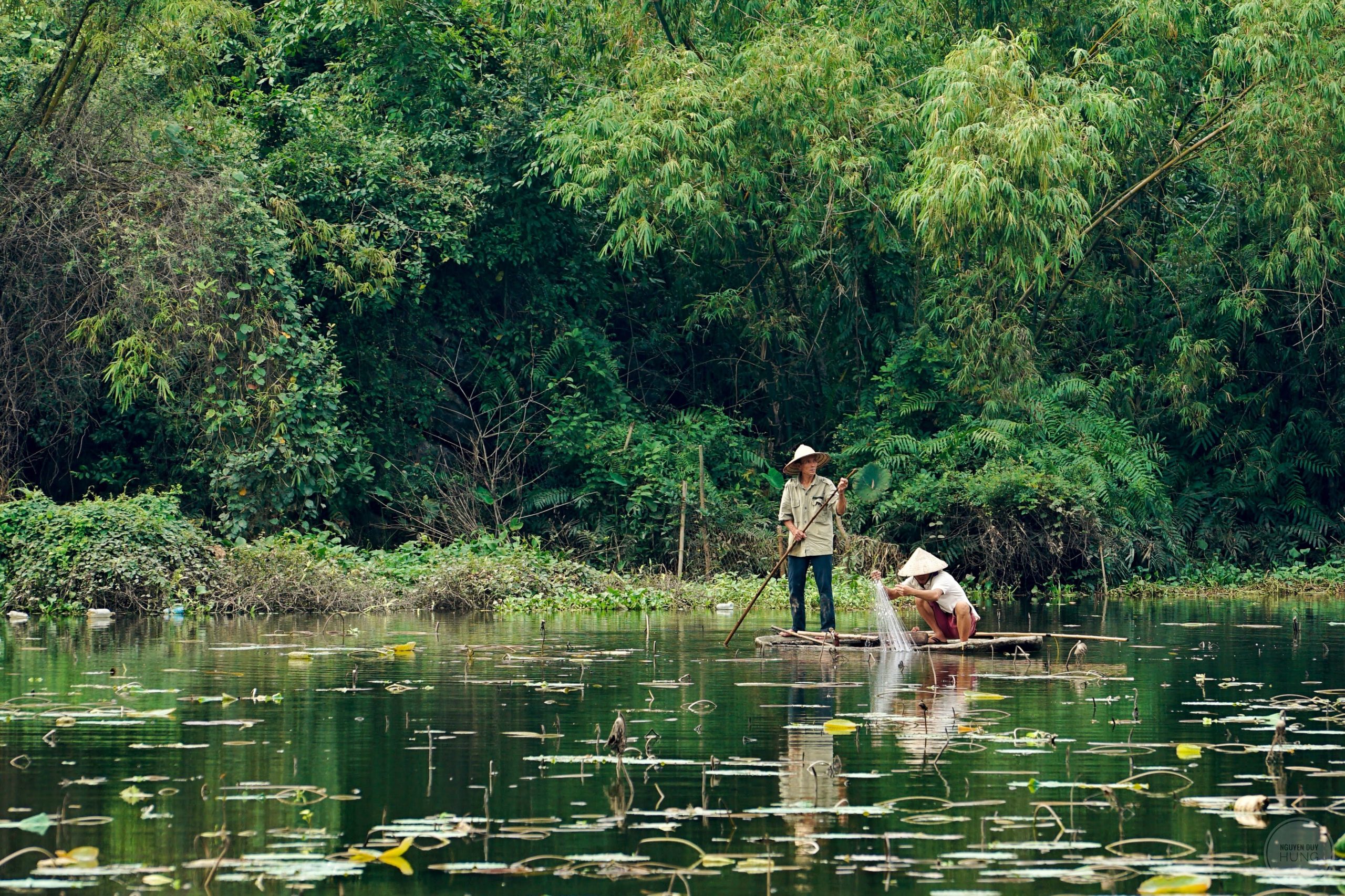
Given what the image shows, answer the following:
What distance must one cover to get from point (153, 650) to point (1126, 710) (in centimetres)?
832

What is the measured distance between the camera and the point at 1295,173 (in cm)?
2417

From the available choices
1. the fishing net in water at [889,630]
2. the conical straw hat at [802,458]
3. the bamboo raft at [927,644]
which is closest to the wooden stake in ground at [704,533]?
the conical straw hat at [802,458]

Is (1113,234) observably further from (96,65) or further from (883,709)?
(883,709)

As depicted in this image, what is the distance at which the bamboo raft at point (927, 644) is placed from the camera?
14258 mm

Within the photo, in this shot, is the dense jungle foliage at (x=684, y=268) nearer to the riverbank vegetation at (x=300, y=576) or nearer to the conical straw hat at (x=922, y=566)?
the riverbank vegetation at (x=300, y=576)

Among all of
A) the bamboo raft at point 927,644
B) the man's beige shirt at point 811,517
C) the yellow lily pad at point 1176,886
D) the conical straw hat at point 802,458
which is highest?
the conical straw hat at point 802,458

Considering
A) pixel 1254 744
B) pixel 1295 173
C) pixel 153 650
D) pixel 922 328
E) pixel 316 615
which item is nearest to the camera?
pixel 1254 744

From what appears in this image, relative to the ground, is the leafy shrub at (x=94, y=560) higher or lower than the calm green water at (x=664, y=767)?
higher

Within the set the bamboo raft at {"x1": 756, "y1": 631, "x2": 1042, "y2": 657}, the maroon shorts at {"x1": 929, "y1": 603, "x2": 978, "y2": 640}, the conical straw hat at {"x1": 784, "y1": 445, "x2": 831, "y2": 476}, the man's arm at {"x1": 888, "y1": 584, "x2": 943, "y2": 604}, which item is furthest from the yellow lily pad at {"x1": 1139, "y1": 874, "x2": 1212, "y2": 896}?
the conical straw hat at {"x1": 784, "y1": 445, "x2": 831, "y2": 476}

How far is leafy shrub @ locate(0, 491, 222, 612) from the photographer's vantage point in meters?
19.4

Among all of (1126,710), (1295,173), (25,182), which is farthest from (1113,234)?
(1126,710)

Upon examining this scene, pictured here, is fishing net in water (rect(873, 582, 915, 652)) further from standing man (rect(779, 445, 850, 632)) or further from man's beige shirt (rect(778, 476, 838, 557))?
man's beige shirt (rect(778, 476, 838, 557))

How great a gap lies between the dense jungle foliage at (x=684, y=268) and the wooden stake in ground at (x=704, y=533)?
0.23 metres

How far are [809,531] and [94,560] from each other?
8.47 meters
